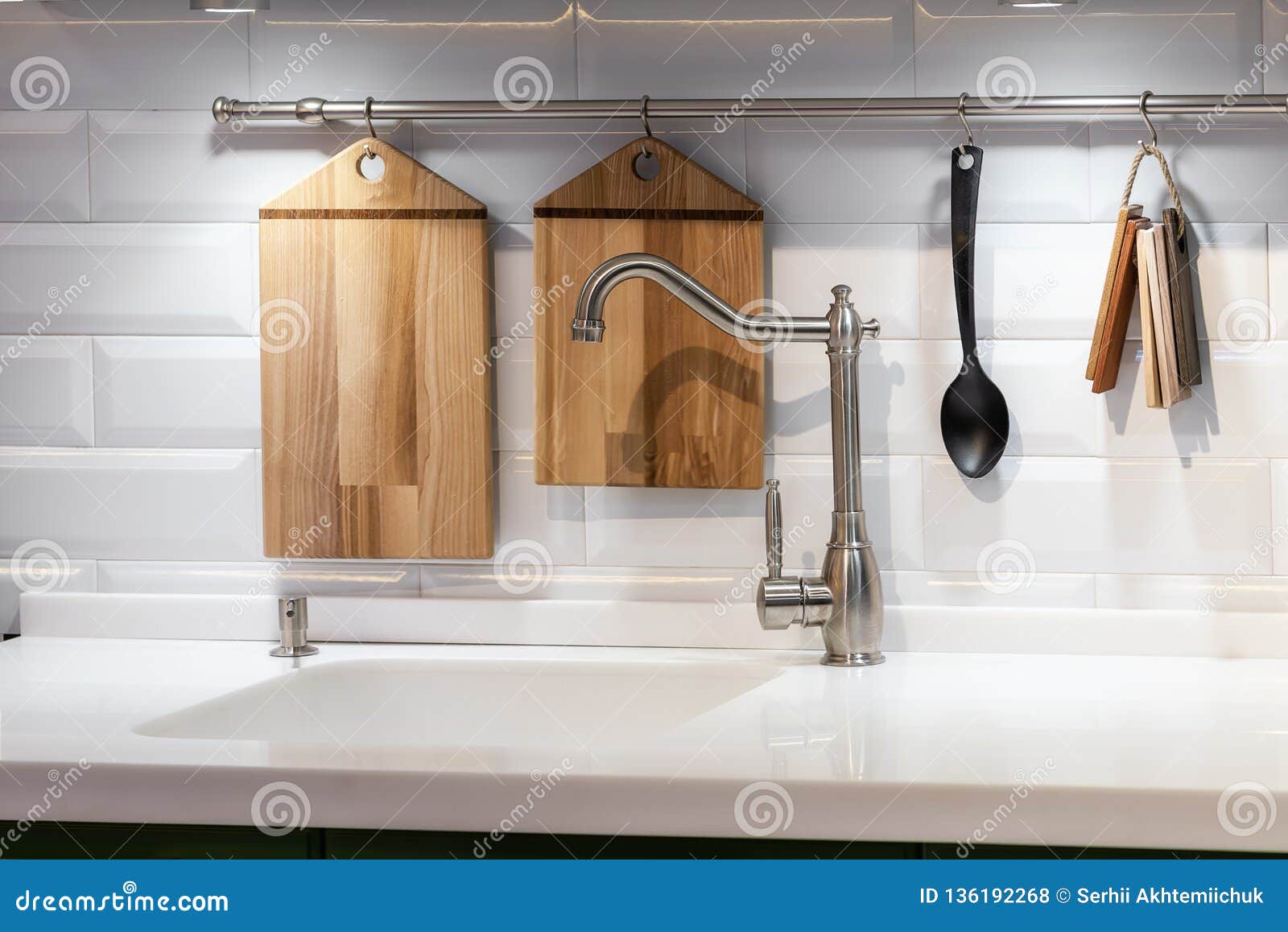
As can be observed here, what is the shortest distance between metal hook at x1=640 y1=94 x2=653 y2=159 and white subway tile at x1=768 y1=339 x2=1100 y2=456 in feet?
0.79

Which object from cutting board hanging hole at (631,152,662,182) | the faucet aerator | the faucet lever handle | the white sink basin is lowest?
the white sink basin

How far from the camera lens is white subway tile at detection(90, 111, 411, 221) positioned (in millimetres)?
1234

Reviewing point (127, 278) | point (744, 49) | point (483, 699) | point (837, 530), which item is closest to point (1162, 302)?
point (837, 530)

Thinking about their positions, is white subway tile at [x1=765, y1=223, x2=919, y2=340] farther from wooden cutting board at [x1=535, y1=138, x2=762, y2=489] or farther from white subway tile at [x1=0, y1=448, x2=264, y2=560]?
white subway tile at [x1=0, y1=448, x2=264, y2=560]

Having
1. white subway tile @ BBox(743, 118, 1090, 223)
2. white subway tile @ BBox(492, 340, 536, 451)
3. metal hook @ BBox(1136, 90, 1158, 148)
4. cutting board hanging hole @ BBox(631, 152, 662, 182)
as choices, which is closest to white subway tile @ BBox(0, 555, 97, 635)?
white subway tile @ BBox(492, 340, 536, 451)

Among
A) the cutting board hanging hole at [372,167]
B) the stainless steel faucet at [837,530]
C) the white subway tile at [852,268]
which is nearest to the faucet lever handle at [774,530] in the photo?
the stainless steel faucet at [837,530]

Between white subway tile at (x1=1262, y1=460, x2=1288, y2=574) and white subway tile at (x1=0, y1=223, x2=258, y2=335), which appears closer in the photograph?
white subway tile at (x1=1262, y1=460, x2=1288, y2=574)

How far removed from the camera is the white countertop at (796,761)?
2.52 ft

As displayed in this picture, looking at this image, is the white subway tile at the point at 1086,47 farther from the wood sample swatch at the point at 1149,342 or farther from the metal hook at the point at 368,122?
the metal hook at the point at 368,122

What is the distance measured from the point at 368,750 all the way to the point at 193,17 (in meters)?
0.83

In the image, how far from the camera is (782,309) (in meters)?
1.20

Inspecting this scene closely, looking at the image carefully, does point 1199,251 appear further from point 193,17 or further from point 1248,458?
point 193,17

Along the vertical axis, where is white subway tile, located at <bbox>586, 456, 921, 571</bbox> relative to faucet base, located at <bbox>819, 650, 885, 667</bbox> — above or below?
above

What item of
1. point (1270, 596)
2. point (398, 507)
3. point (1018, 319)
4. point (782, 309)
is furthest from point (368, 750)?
point (1270, 596)
